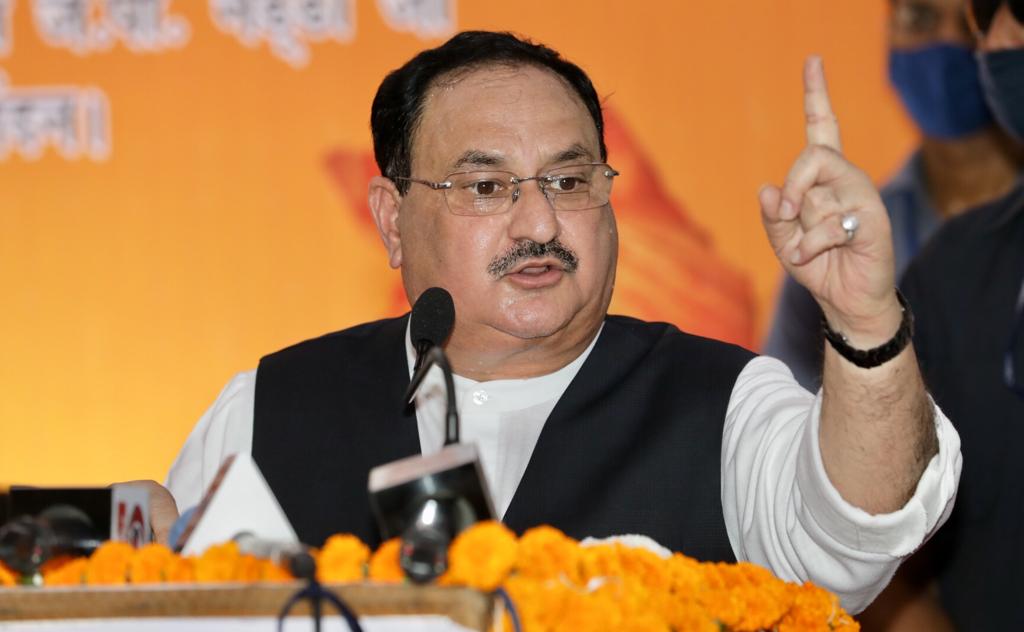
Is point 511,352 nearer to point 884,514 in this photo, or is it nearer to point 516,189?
point 516,189

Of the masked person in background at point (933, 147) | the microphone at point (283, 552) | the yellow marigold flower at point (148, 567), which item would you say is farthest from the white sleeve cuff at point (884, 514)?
the masked person in background at point (933, 147)

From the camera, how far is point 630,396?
233cm

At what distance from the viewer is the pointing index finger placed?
5.67 ft

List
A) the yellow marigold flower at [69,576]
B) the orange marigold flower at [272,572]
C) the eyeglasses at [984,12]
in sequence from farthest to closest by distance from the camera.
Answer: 1. the eyeglasses at [984,12]
2. the yellow marigold flower at [69,576]
3. the orange marigold flower at [272,572]

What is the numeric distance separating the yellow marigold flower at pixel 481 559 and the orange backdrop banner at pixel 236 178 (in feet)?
8.60

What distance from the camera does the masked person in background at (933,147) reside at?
3.51 m

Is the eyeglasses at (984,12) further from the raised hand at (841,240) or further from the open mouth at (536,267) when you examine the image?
the raised hand at (841,240)

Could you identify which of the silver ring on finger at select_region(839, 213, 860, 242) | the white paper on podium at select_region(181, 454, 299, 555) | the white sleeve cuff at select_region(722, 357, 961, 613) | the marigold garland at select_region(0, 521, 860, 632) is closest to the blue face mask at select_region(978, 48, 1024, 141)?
the white sleeve cuff at select_region(722, 357, 961, 613)

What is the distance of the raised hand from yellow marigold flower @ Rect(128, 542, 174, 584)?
0.83 metres

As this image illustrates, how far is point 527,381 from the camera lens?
7.84ft

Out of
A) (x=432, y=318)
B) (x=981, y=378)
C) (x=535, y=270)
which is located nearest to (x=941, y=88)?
(x=981, y=378)

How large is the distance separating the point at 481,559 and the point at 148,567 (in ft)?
1.23

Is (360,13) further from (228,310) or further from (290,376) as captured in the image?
(290,376)

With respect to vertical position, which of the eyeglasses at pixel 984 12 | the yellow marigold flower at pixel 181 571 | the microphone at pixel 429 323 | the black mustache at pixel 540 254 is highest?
the eyeglasses at pixel 984 12
